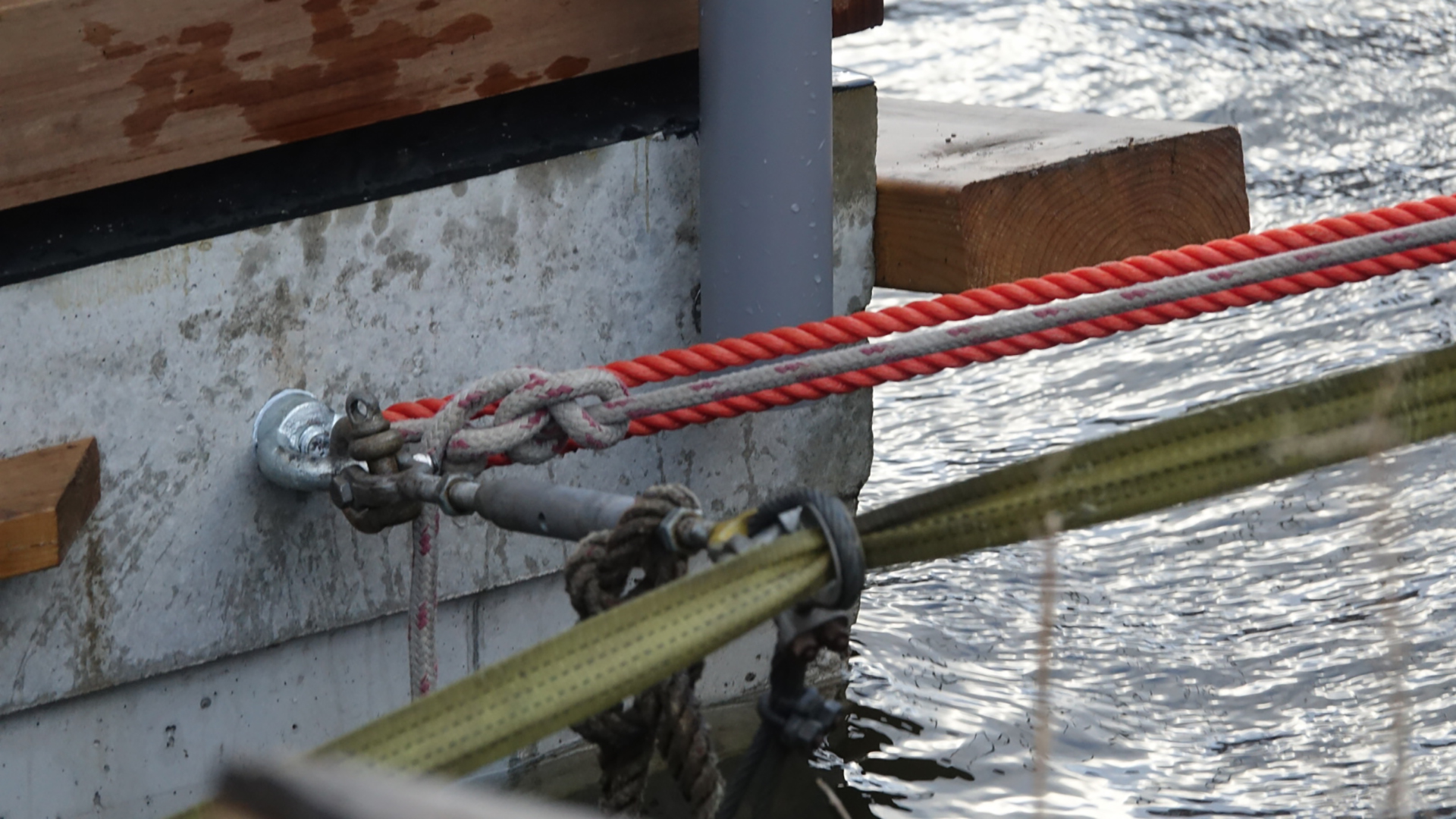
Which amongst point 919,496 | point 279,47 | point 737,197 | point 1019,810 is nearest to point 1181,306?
point 737,197

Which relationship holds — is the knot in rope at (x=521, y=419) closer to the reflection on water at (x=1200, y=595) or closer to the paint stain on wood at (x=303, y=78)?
the paint stain on wood at (x=303, y=78)

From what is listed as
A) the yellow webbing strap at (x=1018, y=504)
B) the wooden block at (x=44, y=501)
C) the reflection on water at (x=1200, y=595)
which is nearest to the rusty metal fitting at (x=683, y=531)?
the yellow webbing strap at (x=1018, y=504)

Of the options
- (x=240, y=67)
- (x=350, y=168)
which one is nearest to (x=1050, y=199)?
(x=350, y=168)

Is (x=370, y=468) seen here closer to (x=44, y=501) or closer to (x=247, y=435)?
(x=247, y=435)

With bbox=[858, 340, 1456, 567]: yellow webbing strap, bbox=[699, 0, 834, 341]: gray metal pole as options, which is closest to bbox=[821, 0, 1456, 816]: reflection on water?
bbox=[858, 340, 1456, 567]: yellow webbing strap

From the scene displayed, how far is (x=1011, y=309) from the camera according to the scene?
75.9 inches

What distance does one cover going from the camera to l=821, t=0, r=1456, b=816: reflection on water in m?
2.33

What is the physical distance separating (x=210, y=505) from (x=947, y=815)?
103 centimetres

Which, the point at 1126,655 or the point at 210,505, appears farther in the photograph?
the point at 1126,655

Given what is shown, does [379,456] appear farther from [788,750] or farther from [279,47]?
[788,750]

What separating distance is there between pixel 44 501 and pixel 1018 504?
1.05 metres

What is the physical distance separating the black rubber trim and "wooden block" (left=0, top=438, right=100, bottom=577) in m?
0.19

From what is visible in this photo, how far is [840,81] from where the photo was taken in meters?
2.32

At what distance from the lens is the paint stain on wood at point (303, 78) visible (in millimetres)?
1813
